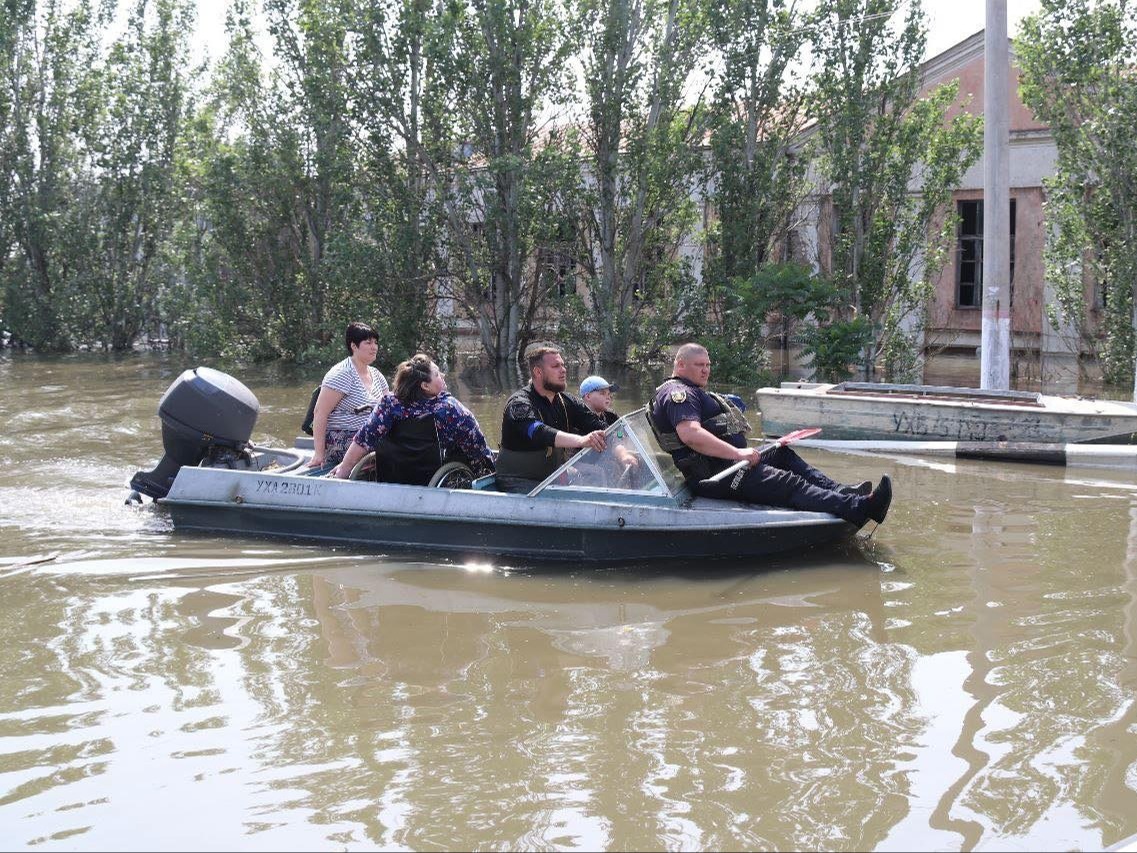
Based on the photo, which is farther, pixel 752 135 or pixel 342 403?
pixel 752 135

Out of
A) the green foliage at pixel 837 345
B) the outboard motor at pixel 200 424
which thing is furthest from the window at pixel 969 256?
the outboard motor at pixel 200 424

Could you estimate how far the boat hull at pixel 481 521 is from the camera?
7.93 meters

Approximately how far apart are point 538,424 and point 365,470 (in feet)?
4.96

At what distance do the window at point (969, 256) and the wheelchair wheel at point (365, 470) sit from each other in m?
19.5

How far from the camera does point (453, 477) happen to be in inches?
345

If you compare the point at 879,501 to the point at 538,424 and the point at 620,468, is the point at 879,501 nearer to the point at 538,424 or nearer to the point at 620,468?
the point at 620,468

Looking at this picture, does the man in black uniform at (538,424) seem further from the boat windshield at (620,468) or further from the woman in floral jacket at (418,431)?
the woman in floral jacket at (418,431)

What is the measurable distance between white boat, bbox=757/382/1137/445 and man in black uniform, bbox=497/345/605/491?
5974 millimetres

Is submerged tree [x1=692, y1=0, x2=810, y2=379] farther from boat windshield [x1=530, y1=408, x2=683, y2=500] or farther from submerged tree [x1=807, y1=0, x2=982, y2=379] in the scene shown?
boat windshield [x1=530, y1=408, x2=683, y2=500]

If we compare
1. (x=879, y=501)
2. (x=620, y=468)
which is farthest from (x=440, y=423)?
(x=879, y=501)

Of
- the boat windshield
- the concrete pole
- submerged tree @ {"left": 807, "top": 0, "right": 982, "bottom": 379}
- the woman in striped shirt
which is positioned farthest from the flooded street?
submerged tree @ {"left": 807, "top": 0, "right": 982, "bottom": 379}

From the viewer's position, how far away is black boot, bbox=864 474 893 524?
A: 25.2 feet

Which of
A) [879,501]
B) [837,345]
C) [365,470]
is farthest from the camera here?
[837,345]

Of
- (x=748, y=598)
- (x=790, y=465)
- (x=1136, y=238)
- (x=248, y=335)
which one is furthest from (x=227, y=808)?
(x=248, y=335)
